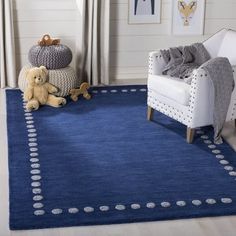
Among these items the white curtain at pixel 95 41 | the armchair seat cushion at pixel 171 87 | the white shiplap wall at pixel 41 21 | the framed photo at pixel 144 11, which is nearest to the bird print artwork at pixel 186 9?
the framed photo at pixel 144 11

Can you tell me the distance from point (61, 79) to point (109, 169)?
62.0 inches

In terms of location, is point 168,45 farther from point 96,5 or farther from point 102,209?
point 102,209

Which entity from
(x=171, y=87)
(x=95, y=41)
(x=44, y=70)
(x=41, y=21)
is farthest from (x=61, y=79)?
(x=171, y=87)

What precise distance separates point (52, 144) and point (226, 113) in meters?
1.30

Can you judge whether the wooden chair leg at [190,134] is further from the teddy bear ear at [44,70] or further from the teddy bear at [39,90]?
the teddy bear ear at [44,70]

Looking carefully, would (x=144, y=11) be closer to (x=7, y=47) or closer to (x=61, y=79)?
(x=61, y=79)

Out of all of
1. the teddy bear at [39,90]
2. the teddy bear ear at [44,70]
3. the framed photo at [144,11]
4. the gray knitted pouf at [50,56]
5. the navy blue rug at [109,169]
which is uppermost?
the framed photo at [144,11]

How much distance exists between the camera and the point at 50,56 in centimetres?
521

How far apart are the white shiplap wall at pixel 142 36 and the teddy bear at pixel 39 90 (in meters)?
1.04

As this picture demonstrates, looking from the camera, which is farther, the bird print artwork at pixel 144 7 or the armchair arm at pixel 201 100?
the bird print artwork at pixel 144 7

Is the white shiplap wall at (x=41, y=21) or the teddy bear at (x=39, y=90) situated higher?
the white shiplap wall at (x=41, y=21)

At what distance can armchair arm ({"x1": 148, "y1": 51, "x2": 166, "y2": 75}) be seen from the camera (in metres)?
4.65

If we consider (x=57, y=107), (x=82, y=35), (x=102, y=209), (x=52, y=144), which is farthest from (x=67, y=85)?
(x=102, y=209)

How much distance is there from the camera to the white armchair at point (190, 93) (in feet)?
13.8
